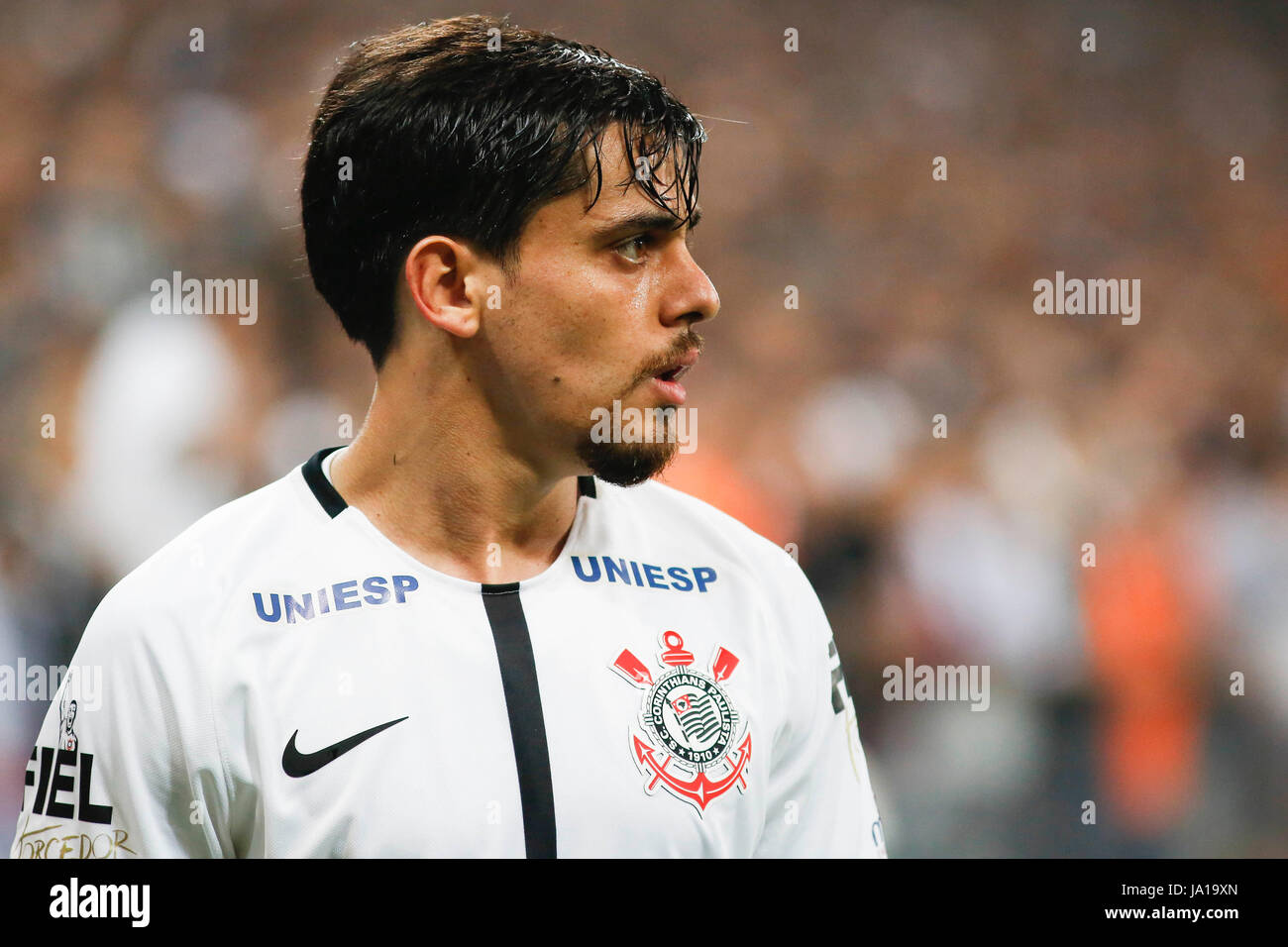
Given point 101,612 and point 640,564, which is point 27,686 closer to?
point 101,612

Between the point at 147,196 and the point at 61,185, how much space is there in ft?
1.05

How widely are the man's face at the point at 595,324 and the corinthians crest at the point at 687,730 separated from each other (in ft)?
1.01

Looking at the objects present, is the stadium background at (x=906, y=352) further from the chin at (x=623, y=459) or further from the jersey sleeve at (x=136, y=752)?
the chin at (x=623, y=459)

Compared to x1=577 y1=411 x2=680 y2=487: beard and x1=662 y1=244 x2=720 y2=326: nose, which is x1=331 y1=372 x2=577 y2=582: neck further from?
x1=662 y1=244 x2=720 y2=326: nose

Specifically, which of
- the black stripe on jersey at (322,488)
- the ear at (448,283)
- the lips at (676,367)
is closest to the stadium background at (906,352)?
the black stripe on jersey at (322,488)

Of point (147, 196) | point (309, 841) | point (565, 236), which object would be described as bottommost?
point (309, 841)

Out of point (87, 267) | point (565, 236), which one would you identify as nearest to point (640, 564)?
point (565, 236)

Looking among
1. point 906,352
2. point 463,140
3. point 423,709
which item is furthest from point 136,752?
point 906,352

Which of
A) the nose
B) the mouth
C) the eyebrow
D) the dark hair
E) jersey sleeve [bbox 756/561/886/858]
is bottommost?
jersey sleeve [bbox 756/561/886/858]

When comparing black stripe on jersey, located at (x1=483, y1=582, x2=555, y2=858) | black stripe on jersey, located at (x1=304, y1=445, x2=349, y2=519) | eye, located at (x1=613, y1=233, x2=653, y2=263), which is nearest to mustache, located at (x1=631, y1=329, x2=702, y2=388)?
Result: eye, located at (x1=613, y1=233, x2=653, y2=263)

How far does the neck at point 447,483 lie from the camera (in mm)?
1837

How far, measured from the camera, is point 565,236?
179 cm

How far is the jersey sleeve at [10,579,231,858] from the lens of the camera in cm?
161

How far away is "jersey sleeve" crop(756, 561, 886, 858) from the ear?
2.30 ft
